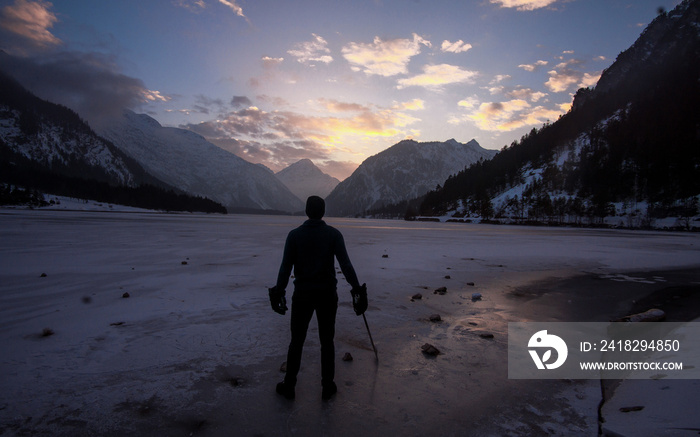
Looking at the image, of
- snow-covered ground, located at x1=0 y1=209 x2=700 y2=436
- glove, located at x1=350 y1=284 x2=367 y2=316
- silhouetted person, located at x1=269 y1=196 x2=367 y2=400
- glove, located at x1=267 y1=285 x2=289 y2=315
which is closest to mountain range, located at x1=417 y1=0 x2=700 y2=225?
snow-covered ground, located at x1=0 y1=209 x2=700 y2=436

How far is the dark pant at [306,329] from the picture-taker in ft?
14.2

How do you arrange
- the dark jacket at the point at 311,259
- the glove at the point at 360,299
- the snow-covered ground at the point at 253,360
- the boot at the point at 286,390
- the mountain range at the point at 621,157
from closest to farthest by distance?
the snow-covered ground at the point at 253,360 < the boot at the point at 286,390 < the dark jacket at the point at 311,259 < the glove at the point at 360,299 < the mountain range at the point at 621,157

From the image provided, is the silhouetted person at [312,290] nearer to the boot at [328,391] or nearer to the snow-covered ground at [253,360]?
the boot at [328,391]

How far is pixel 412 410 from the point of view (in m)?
3.99

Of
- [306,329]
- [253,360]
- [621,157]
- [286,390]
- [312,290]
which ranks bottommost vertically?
[253,360]

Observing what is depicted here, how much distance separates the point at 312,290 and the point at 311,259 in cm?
43

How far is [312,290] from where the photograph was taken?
173 inches

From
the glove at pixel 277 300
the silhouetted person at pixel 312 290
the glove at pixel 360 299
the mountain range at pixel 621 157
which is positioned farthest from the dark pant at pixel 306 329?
the mountain range at pixel 621 157

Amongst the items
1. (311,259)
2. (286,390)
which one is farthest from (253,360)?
(311,259)

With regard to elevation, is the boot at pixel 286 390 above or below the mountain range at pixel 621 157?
below

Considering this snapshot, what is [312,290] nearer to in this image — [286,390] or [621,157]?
[286,390]

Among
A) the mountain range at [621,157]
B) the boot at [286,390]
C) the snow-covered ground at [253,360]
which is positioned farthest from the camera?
the mountain range at [621,157]

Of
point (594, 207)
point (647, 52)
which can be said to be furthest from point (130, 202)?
point (647, 52)

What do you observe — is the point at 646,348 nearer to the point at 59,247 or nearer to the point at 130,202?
the point at 59,247
